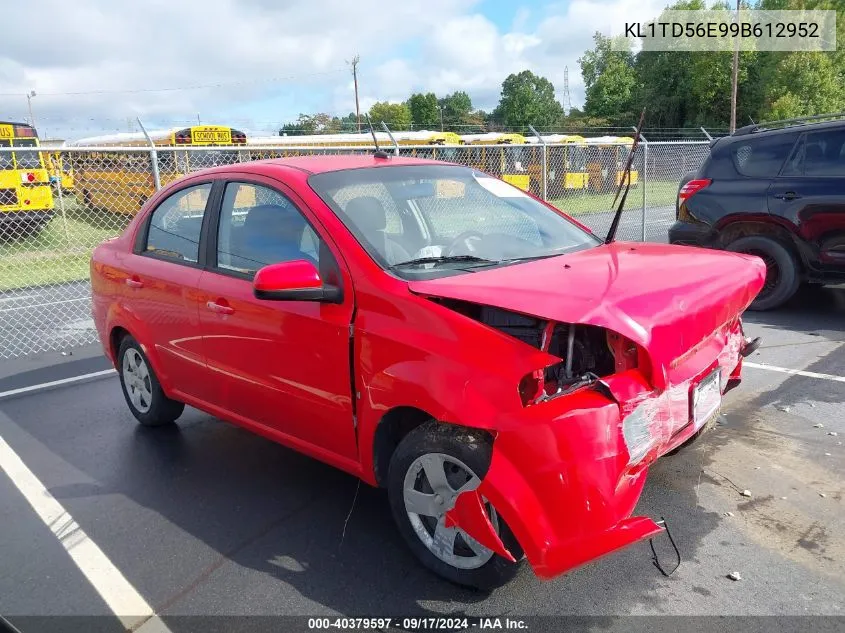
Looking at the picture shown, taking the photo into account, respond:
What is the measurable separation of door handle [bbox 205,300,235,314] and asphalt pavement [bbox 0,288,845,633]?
3.25 ft

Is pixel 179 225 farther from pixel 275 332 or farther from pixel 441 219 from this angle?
pixel 441 219

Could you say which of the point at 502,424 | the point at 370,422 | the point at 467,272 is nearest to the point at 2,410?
the point at 370,422

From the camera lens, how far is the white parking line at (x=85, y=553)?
283 centimetres

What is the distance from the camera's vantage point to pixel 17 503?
380 cm

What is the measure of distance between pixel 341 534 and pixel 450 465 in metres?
0.87

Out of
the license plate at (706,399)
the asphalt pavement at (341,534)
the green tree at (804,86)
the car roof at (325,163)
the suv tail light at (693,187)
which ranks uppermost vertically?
the green tree at (804,86)

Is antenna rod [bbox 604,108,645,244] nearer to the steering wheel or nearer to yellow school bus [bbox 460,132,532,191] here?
the steering wheel

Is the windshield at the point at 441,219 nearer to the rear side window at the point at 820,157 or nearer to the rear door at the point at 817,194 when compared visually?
the rear door at the point at 817,194

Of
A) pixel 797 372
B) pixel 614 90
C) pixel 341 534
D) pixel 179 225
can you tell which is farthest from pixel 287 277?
pixel 614 90

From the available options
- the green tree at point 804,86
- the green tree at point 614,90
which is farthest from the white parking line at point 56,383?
the green tree at point 614,90

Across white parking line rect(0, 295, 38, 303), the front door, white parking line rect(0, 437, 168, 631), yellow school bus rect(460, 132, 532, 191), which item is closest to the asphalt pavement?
white parking line rect(0, 437, 168, 631)

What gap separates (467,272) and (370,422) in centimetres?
78

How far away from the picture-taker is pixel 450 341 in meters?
2.66

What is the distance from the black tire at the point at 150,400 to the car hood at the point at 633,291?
251cm
